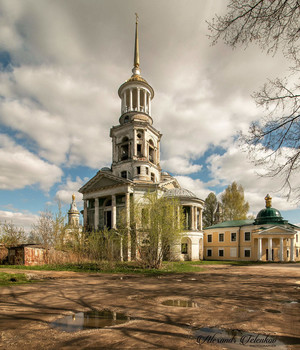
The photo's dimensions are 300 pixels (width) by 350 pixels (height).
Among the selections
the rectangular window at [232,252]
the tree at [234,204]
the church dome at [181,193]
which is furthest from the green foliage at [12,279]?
the tree at [234,204]

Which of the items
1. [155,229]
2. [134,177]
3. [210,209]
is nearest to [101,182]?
[134,177]

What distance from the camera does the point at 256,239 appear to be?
119ft

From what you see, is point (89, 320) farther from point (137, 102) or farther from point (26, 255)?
point (137, 102)

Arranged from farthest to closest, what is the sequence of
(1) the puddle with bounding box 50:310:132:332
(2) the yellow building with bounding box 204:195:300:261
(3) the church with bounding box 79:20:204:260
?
(2) the yellow building with bounding box 204:195:300:261, (3) the church with bounding box 79:20:204:260, (1) the puddle with bounding box 50:310:132:332

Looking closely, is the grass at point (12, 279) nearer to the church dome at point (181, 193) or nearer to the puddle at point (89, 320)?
the puddle at point (89, 320)

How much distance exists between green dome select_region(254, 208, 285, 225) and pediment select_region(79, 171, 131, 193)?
23.8 meters

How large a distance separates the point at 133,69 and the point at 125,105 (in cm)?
712

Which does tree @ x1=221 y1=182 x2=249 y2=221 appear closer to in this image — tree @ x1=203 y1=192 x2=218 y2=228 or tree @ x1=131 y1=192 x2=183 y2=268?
tree @ x1=203 y1=192 x2=218 y2=228

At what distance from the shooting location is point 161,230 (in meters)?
17.9

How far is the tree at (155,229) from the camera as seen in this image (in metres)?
18.0

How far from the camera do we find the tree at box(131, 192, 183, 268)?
1797cm

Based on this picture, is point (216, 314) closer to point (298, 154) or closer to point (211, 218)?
point (298, 154)

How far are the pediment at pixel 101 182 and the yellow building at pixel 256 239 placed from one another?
21.3 m

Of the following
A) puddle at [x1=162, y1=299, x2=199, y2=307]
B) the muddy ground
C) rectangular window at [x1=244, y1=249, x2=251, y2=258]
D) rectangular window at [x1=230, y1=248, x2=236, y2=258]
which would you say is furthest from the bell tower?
puddle at [x1=162, y1=299, x2=199, y2=307]
